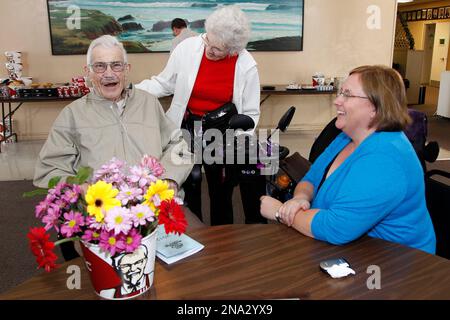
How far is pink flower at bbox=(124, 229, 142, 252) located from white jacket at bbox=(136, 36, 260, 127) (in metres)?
1.51

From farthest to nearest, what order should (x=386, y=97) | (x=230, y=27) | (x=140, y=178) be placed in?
1. (x=230, y=27)
2. (x=386, y=97)
3. (x=140, y=178)

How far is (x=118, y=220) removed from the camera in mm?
887

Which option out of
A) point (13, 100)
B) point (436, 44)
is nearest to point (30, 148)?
point (13, 100)

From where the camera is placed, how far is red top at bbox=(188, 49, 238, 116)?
2350 millimetres

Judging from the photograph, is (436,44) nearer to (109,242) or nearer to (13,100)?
(13,100)

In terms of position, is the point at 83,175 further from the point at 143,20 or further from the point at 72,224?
the point at 143,20

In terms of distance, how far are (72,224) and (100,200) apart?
9 centimetres

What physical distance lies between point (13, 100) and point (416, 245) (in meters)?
4.99

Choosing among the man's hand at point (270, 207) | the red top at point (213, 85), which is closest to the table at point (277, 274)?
the man's hand at point (270, 207)

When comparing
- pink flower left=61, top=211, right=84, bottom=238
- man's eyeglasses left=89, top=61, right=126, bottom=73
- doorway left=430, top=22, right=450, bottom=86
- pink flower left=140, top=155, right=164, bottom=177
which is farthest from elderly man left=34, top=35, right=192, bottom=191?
doorway left=430, top=22, right=450, bottom=86

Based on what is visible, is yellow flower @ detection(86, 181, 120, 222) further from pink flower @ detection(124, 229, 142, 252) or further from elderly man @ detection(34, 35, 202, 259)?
elderly man @ detection(34, 35, 202, 259)

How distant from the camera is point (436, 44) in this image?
13.1 meters

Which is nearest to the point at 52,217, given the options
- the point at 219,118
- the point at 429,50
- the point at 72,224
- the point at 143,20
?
the point at 72,224

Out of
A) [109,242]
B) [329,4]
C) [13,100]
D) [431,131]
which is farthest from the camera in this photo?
[431,131]
